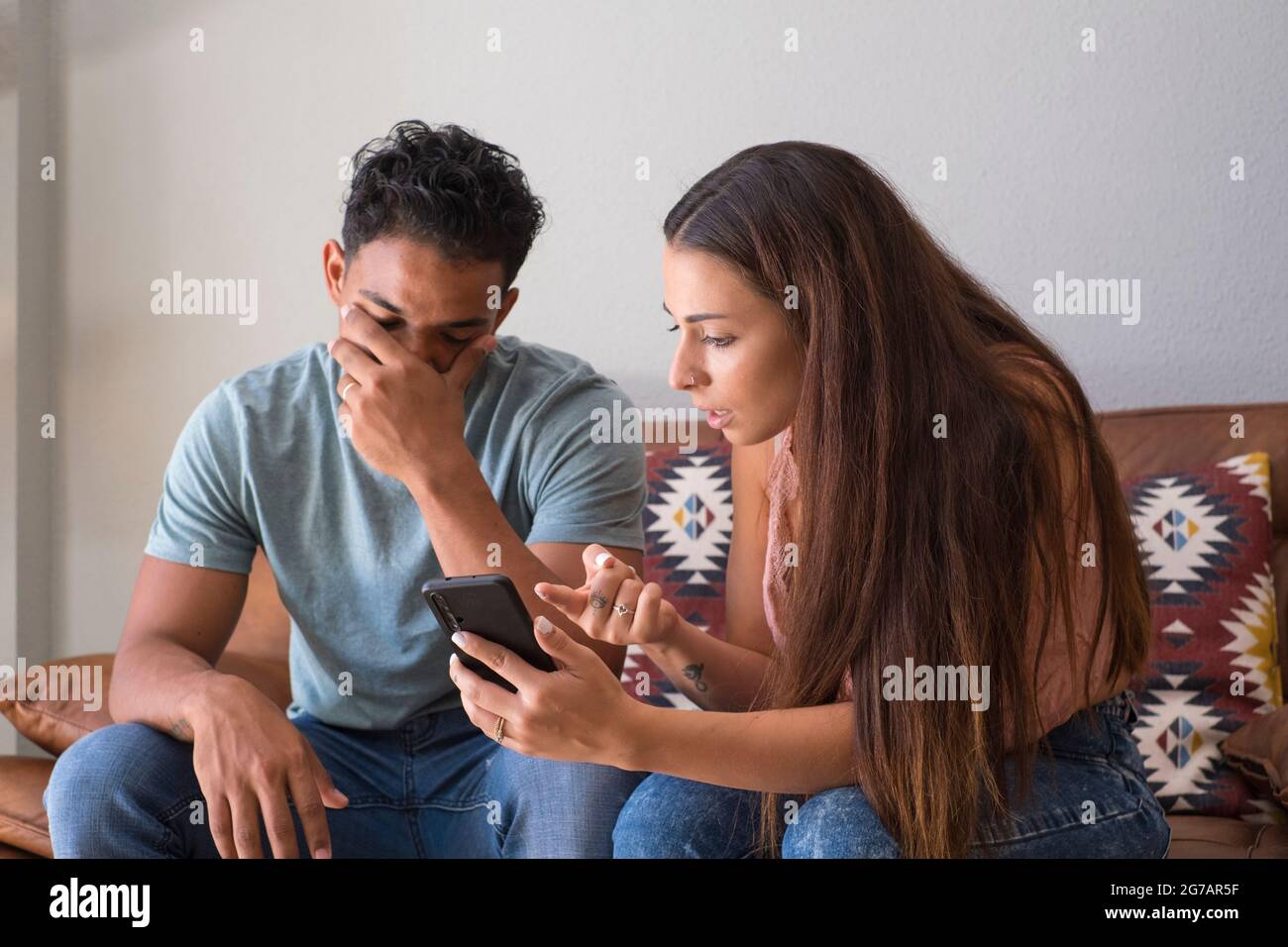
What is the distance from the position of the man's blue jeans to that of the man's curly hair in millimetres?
496

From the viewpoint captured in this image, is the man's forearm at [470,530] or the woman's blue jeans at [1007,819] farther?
the man's forearm at [470,530]

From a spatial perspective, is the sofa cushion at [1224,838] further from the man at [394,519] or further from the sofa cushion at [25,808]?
the sofa cushion at [25,808]

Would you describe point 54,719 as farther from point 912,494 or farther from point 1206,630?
point 1206,630

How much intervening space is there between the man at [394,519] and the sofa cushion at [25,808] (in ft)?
1.01

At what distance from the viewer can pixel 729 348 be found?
1081 millimetres

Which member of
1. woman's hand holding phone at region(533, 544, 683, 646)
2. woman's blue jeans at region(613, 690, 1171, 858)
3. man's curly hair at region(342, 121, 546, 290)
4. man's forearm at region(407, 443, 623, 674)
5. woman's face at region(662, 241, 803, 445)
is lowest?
woman's blue jeans at region(613, 690, 1171, 858)

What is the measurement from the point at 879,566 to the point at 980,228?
99 cm

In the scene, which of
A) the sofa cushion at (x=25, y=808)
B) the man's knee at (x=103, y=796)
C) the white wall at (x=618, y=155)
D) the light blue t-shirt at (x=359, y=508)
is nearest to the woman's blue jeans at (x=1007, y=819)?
the light blue t-shirt at (x=359, y=508)

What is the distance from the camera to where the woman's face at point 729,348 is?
1067 mm

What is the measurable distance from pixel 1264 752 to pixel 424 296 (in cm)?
106

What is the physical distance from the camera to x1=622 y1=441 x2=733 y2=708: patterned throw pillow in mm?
1581

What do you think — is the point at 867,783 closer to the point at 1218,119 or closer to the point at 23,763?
the point at 23,763

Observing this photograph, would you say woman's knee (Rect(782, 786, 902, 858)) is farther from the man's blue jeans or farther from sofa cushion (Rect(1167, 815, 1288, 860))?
sofa cushion (Rect(1167, 815, 1288, 860))

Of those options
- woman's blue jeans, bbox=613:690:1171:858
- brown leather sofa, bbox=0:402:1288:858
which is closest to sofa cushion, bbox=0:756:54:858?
brown leather sofa, bbox=0:402:1288:858
